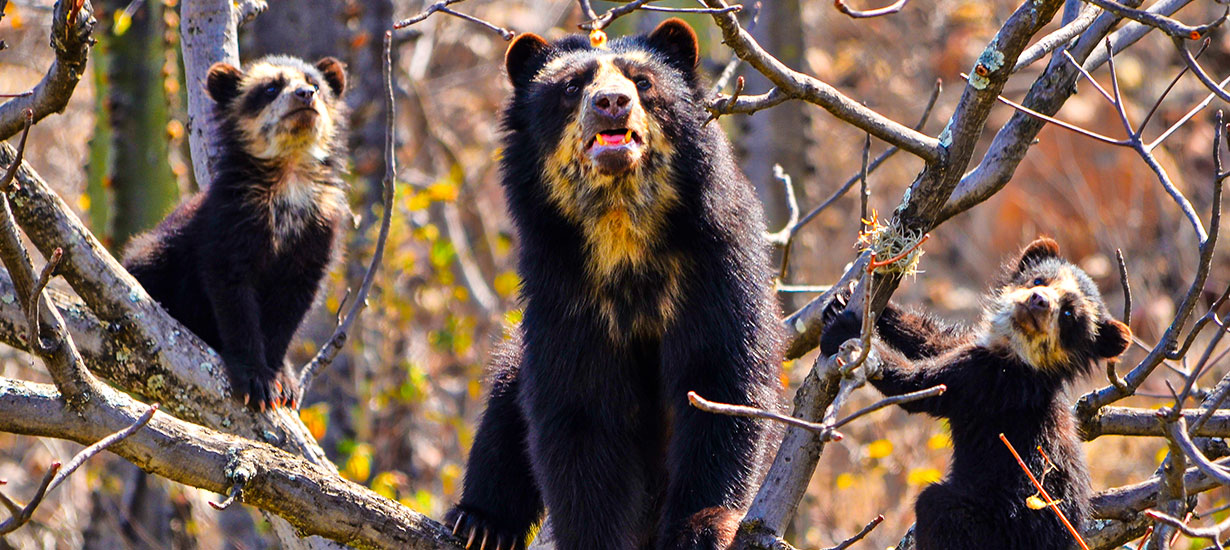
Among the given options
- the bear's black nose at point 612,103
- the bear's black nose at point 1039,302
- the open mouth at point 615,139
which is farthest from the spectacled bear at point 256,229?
the bear's black nose at point 1039,302

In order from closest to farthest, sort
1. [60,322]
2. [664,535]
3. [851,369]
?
1. [851,369]
2. [60,322]
3. [664,535]

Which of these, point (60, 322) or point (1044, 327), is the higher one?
point (1044, 327)

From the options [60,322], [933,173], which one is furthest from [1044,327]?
[60,322]

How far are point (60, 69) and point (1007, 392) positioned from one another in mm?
3645

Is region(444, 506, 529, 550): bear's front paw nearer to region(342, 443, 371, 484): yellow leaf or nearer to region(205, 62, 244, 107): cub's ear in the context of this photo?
region(205, 62, 244, 107): cub's ear

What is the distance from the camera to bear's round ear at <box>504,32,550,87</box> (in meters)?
5.30

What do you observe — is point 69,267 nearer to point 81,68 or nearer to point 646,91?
point 81,68

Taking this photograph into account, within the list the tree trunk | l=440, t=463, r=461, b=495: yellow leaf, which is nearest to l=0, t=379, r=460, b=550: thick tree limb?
the tree trunk

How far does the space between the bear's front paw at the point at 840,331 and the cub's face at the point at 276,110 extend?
3689mm

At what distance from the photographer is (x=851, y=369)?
3.35 m

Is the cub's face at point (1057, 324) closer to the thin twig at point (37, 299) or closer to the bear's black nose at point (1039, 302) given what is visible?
the bear's black nose at point (1039, 302)

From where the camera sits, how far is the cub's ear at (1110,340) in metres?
5.24

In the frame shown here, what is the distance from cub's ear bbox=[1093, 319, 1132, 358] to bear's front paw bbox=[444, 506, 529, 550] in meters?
2.57

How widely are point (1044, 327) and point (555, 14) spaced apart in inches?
443
